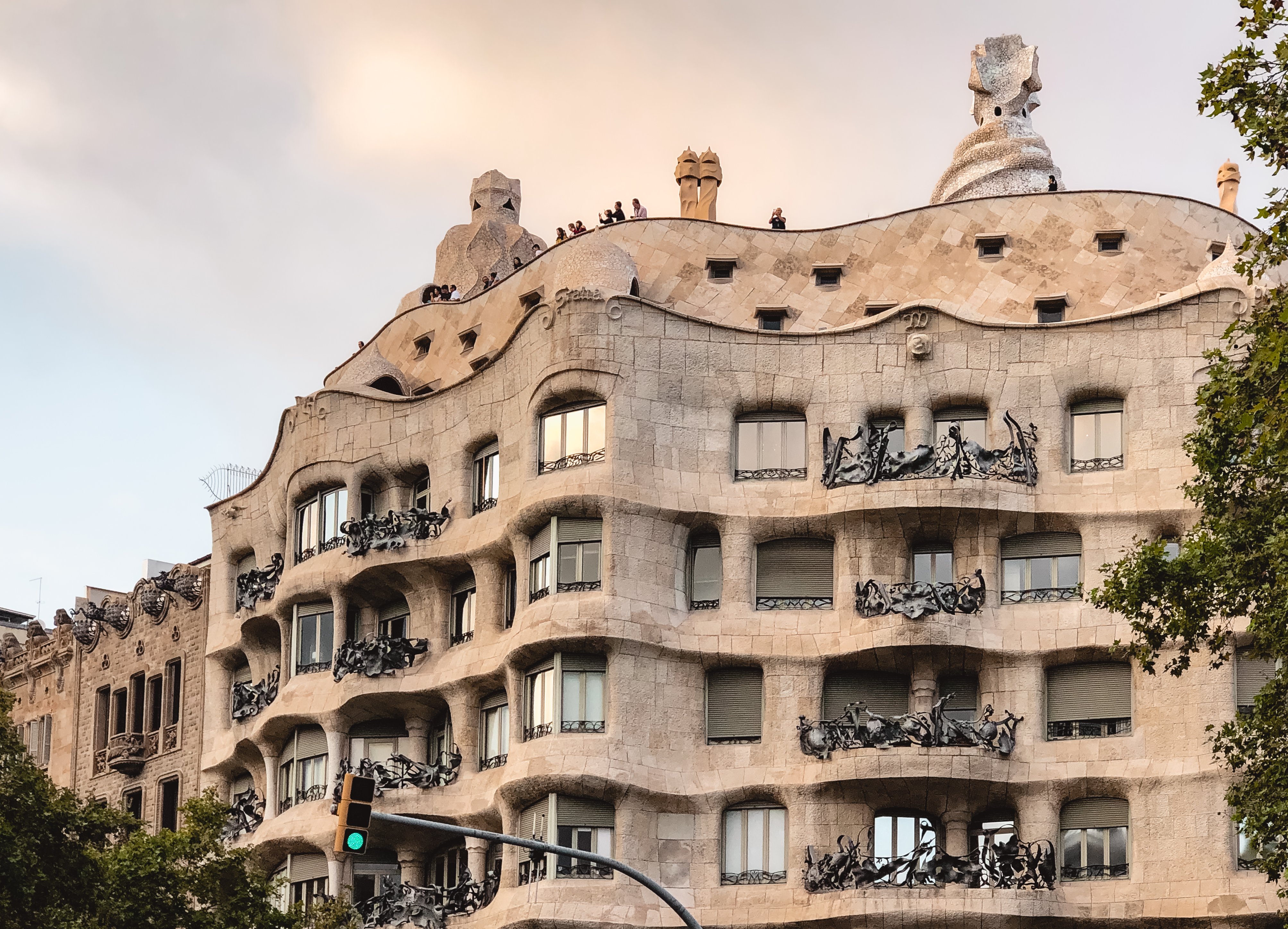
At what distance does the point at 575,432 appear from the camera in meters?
52.7

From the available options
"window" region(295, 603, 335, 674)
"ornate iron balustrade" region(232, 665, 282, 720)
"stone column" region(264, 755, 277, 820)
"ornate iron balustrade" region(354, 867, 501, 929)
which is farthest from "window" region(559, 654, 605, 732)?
"stone column" region(264, 755, 277, 820)

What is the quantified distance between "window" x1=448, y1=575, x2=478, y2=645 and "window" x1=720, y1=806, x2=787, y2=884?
7.67 m

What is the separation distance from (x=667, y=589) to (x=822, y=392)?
5524 mm

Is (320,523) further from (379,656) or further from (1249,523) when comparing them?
(1249,523)

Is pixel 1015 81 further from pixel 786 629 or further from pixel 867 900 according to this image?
pixel 867 900

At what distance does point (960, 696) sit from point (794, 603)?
3954mm

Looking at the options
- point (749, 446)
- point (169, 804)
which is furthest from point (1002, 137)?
point (169, 804)

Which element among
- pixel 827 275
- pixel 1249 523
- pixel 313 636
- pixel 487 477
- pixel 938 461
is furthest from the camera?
pixel 313 636

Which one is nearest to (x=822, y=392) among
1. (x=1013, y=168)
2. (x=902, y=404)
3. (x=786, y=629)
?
(x=902, y=404)

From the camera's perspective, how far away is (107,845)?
48875mm

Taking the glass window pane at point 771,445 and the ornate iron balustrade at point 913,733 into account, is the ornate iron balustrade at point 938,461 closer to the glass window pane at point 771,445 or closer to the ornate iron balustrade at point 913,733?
the glass window pane at point 771,445

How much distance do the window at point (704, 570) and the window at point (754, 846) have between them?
4505 mm

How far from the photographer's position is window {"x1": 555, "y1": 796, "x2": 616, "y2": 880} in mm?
49781

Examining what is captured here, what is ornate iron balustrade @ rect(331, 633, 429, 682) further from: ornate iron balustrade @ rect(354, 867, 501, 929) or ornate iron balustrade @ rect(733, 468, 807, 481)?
ornate iron balustrade @ rect(733, 468, 807, 481)
